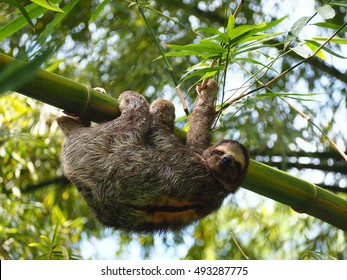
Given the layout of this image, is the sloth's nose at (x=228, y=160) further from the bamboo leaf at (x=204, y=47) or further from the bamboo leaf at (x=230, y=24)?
the bamboo leaf at (x=230, y=24)

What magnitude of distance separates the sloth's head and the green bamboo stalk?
0.09m

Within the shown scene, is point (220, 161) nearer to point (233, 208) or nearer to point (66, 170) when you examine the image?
point (66, 170)

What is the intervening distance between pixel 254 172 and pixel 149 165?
65 cm

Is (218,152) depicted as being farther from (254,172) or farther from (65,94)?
(65,94)

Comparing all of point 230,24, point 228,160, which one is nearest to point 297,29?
point 230,24

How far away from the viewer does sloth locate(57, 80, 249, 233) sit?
3.12m

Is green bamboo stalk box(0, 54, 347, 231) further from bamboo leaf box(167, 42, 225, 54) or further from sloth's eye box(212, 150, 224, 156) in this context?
bamboo leaf box(167, 42, 225, 54)

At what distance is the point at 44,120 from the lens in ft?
21.2

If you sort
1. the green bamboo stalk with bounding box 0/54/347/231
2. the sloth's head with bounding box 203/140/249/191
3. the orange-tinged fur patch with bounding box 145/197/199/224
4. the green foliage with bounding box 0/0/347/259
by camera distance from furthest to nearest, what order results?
the green foliage with bounding box 0/0/347/259 → the orange-tinged fur patch with bounding box 145/197/199/224 → the sloth's head with bounding box 203/140/249/191 → the green bamboo stalk with bounding box 0/54/347/231

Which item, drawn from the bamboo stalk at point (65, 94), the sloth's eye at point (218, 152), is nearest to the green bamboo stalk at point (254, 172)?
the bamboo stalk at point (65, 94)

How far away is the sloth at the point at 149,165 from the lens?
3.12 meters

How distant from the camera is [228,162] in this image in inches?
124

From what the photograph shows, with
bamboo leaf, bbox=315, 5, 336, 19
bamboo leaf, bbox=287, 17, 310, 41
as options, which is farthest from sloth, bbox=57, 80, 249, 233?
bamboo leaf, bbox=315, 5, 336, 19

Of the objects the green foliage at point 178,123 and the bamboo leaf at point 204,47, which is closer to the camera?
the bamboo leaf at point 204,47
